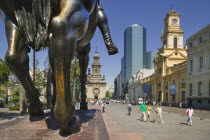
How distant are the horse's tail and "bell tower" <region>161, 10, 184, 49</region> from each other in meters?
64.1

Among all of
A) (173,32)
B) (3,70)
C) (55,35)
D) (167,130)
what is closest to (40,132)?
(55,35)

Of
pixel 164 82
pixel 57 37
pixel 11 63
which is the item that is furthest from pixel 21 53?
pixel 164 82

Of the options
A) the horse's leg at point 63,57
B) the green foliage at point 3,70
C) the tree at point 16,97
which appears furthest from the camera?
the tree at point 16,97

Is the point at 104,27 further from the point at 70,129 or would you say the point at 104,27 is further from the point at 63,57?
the point at 70,129

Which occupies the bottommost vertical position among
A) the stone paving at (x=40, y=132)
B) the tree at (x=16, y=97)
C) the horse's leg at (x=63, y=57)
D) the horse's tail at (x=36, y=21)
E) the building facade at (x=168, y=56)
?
the tree at (x=16, y=97)

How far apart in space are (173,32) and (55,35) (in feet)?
216

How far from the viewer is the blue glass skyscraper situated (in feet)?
494

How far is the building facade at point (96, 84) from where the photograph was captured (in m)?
112

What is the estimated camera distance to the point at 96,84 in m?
112

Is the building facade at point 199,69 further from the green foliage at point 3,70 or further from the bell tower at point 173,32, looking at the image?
the green foliage at point 3,70

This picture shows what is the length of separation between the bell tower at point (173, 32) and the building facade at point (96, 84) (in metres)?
53.2

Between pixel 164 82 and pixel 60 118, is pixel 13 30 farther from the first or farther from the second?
pixel 164 82

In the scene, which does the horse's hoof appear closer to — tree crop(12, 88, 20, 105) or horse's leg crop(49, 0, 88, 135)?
horse's leg crop(49, 0, 88, 135)

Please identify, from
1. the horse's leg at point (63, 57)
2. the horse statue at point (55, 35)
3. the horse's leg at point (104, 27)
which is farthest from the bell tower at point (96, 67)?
the horse's leg at point (63, 57)
